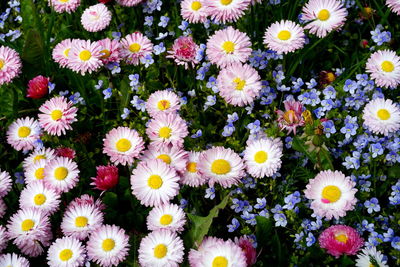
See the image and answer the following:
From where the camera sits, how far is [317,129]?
2160 mm

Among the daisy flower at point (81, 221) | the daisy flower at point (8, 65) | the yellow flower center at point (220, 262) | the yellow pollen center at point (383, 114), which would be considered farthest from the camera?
the daisy flower at point (8, 65)

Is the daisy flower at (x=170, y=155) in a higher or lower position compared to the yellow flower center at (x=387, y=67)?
lower

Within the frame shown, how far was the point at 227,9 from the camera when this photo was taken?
250 cm

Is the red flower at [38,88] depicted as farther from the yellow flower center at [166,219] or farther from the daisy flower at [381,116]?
the daisy flower at [381,116]

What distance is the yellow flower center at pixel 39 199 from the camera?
222cm

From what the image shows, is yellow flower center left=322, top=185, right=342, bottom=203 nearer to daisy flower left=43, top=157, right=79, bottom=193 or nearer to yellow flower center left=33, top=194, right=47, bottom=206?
daisy flower left=43, top=157, right=79, bottom=193

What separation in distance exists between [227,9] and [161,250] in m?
1.18

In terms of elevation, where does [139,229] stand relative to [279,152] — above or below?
below

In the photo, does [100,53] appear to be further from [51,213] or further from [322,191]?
[322,191]

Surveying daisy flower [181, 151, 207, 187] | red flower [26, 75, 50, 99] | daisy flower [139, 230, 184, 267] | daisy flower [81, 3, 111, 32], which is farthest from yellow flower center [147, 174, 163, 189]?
daisy flower [81, 3, 111, 32]

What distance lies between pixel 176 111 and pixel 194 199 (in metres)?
0.42

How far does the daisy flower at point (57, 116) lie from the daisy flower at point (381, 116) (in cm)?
131

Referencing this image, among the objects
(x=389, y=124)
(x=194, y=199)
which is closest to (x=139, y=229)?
(x=194, y=199)

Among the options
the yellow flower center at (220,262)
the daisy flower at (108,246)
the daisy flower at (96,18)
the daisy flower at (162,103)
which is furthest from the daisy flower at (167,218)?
the daisy flower at (96,18)
